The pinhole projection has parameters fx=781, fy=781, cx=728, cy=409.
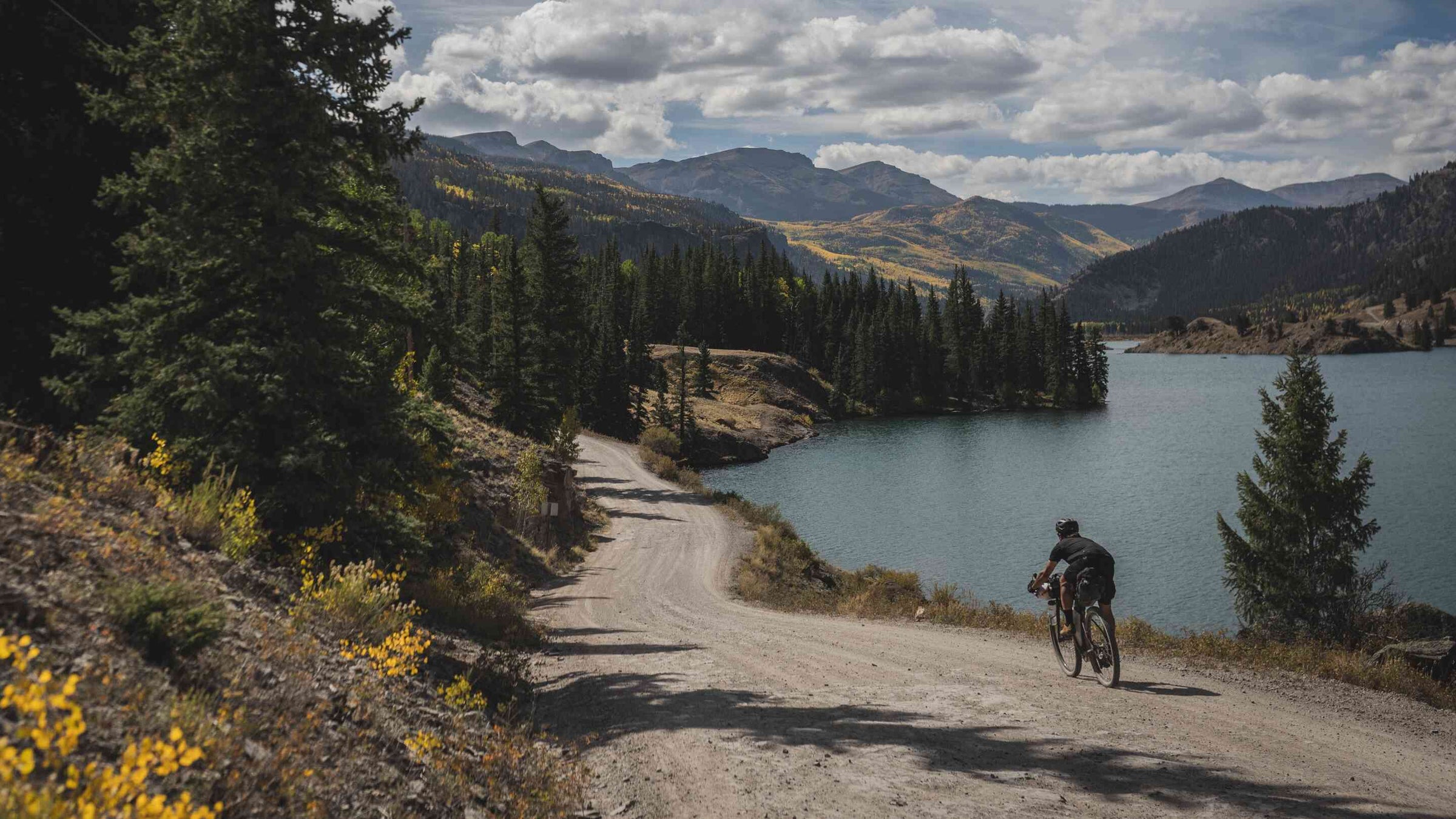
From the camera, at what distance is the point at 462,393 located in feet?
167

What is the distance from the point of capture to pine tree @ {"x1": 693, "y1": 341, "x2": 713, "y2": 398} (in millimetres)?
100938

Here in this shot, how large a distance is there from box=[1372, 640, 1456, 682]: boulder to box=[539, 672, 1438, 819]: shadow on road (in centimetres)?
811

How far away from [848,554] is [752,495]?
1792 cm

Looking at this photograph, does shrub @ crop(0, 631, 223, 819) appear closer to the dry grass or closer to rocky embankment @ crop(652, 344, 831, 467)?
the dry grass

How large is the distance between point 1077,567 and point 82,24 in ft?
54.8

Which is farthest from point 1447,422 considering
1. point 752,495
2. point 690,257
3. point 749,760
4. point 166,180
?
point 690,257

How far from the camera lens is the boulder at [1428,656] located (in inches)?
527

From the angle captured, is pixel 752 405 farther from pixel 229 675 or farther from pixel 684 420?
pixel 229 675

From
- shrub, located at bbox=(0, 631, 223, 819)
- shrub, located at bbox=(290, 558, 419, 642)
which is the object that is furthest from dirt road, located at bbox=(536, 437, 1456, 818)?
shrub, located at bbox=(0, 631, 223, 819)

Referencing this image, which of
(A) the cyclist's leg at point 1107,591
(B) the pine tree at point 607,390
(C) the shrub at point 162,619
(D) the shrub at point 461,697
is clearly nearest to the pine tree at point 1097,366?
(B) the pine tree at point 607,390

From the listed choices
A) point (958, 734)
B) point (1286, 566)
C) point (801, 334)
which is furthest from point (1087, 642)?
point (801, 334)

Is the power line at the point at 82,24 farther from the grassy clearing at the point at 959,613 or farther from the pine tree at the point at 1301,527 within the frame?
the pine tree at the point at 1301,527

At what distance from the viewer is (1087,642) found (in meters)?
11.7

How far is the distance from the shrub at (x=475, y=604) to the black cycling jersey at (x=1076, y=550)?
30.3 ft
